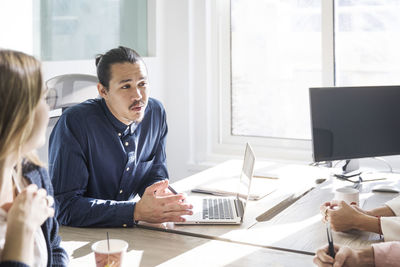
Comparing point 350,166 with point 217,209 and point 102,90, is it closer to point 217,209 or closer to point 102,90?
point 217,209

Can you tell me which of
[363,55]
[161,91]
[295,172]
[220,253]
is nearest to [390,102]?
[295,172]

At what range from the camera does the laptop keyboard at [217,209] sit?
198cm

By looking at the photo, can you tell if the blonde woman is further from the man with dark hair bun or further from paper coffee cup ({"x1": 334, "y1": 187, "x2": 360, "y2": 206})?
paper coffee cup ({"x1": 334, "y1": 187, "x2": 360, "y2": 206})

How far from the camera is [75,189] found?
205 centimetres

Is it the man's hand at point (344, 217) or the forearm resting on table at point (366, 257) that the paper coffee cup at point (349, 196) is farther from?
the forearm resting on table at point (366, 257)

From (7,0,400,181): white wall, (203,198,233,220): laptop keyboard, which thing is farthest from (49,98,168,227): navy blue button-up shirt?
(7,0,400,181): white wall

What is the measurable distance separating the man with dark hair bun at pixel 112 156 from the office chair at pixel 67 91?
0.17 feet

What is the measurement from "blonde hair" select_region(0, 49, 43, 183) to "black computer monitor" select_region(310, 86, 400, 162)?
1.59 m

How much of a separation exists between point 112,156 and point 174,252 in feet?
2.37

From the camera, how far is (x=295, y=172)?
9.30 feet

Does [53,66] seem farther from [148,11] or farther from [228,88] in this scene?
[228,88]

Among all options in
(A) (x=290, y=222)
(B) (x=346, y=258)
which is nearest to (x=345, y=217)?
(A) (x=290, y=222)

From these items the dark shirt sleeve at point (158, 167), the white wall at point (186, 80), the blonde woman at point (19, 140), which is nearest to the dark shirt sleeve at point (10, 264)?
the blonde woman at point (19, 140)

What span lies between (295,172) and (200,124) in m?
1.23
